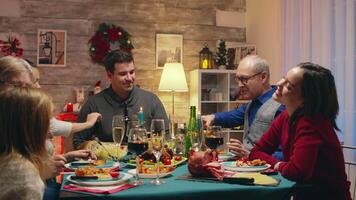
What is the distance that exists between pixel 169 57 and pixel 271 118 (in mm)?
2530

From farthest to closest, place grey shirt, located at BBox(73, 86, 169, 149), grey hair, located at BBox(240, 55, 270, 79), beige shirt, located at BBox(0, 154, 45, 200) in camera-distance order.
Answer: grey shirt, located at BBox(73, 86, 169, 149)
grey hair, located at BBox(240, 55, 270, 79)
beige shirt, located at BBox(0, 154, 45, 200)

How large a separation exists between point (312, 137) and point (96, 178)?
0.90m

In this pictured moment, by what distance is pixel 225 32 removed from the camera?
16.4 ft

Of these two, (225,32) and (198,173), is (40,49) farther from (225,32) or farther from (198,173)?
(198,173)

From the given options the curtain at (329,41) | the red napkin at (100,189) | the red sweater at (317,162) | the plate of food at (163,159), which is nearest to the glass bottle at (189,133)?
the plate of food at (163,159)

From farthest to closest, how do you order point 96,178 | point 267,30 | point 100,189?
point 267,30 → point 96,178 → point 100,189

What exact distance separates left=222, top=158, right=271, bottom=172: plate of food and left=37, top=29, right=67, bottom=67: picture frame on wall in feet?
10.1

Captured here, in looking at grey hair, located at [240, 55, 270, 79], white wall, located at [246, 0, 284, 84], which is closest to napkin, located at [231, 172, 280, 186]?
grey hair, located at [240, 55, 270, 79]

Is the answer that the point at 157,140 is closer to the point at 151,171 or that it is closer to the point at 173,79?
the point at 151,171

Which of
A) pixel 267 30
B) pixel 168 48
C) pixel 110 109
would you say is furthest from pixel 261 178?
pixel 168 48

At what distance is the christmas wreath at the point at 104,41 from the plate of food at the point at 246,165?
292 centimetres

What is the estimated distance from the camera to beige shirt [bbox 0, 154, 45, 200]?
1171 mm

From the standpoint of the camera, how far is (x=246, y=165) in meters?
1.85

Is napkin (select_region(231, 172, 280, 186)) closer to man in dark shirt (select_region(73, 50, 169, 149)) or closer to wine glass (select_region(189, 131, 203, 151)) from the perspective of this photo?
wine glass (select_region(189, 131, 203, 151))
